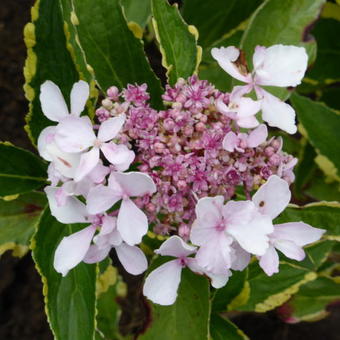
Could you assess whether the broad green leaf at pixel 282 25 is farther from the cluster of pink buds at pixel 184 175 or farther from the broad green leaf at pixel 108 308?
the broad green leaf at pixel 108 308

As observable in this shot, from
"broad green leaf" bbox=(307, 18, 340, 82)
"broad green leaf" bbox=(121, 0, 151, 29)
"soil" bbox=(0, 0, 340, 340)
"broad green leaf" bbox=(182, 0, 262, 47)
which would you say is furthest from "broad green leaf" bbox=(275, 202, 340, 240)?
"soil" bbox=(0, 0, 340, 340)

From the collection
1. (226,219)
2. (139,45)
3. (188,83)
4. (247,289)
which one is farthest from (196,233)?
(247,289)

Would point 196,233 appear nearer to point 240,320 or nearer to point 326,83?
point 326,83

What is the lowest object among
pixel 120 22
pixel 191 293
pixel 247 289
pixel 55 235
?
pixel 247 289

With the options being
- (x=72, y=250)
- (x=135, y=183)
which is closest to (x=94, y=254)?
(x=72, y=250)

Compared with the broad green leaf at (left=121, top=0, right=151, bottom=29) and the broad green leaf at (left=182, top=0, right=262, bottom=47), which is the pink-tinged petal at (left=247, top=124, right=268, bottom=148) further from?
the broad green leaf at (left=182, top=0, right=262, bottom=47)

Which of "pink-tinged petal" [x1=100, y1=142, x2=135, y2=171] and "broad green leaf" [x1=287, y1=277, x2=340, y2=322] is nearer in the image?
"pink-tinged petal" [x1=100, y1=142, x2=135, y2=171]
